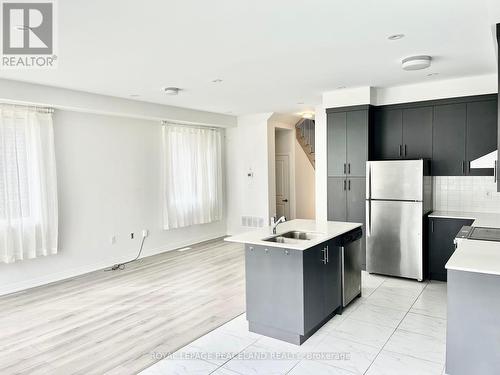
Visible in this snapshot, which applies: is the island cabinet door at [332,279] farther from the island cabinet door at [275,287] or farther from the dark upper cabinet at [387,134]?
the dark upper cabinet at [387,134]

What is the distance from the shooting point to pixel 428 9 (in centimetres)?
261

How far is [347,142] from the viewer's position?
5508mm

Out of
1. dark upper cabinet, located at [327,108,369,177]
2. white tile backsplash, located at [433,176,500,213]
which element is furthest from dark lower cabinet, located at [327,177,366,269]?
white tile backsplash, located at [433,176,500,213]

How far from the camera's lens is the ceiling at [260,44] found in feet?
8.38

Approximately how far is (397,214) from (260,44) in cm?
303

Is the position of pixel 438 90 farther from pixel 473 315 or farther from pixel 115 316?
pixel 115 316

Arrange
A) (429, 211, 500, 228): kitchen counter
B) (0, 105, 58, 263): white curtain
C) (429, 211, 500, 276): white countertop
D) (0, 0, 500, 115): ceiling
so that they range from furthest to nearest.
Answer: (0, 105, 58, 263): white curtain → (429, 211, 500, 228): kitchen counter → (0, 0, 500, 115): ceiling → (429, 211, 500, 276): white countertop

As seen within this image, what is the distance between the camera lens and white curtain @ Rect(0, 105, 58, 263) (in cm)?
459

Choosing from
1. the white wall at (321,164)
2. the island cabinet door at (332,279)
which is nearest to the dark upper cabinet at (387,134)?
the white wall at (321,164)

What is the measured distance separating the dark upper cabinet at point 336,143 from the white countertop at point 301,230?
5.25 feet

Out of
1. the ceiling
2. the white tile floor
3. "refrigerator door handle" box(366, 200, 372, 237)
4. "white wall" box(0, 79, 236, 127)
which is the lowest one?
the white tile floor

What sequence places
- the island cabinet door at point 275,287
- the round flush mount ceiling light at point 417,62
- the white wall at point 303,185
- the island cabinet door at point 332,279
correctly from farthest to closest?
1. the white wall at point 303,185
2. the round flush mount ceiling light at point 417,62
3. the island cabinet door at point 332,279
4. the island cabinet door at point 275,287

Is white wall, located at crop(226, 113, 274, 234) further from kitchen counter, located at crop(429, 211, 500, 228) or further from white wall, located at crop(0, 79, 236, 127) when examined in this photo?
kitchen counter, located at crop(429, 211, 500, 228)

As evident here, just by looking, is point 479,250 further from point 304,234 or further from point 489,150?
point 489,150
